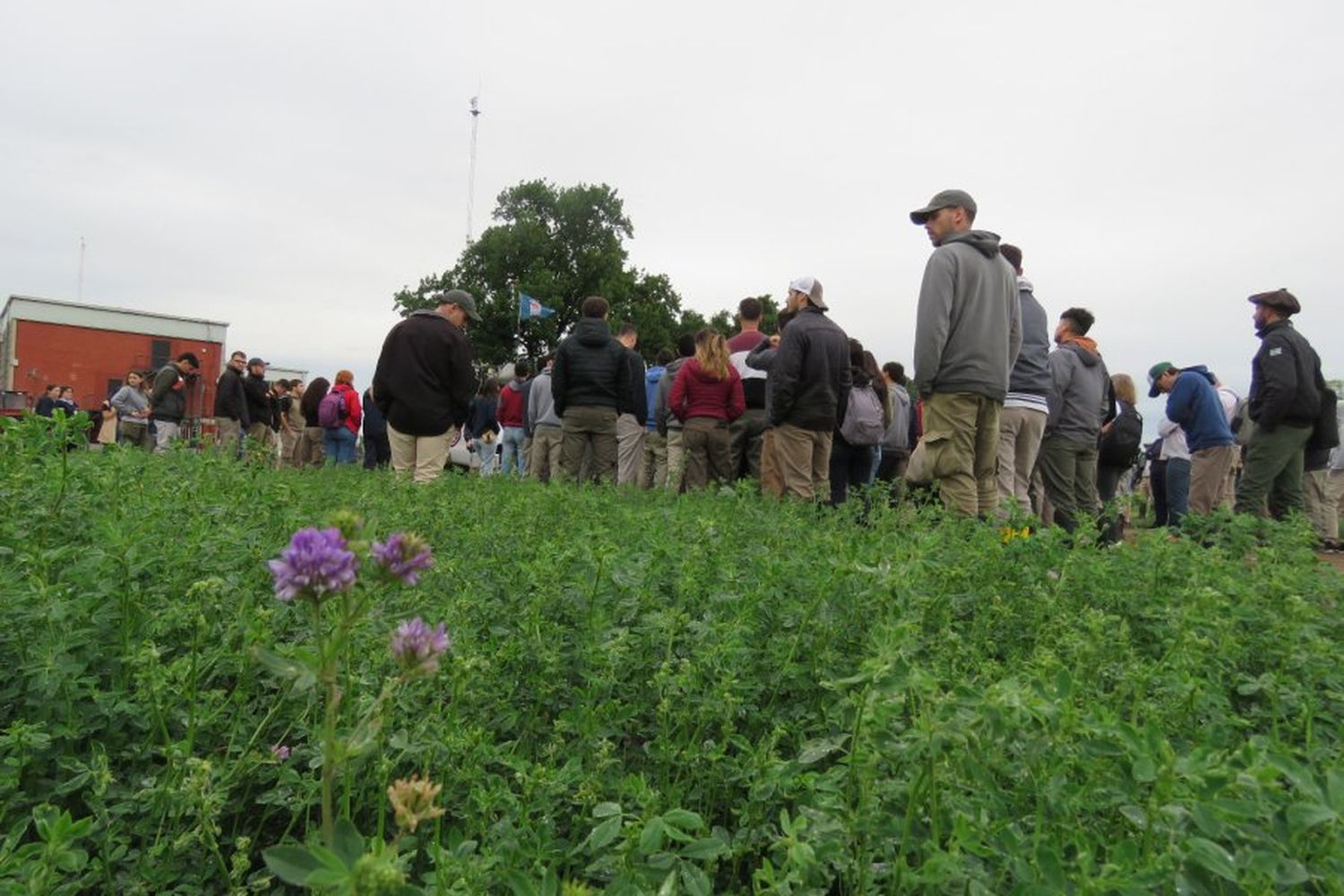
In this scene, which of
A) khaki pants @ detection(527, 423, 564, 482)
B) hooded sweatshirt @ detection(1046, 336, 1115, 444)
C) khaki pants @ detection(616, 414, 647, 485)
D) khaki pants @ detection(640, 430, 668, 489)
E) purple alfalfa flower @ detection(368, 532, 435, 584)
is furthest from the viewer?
khaki pants @ detection(616, 414, 647, 485)

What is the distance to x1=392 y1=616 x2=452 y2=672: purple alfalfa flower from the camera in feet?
Result: 3.82

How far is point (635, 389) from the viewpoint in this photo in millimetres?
8969

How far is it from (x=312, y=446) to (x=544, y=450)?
241 inches

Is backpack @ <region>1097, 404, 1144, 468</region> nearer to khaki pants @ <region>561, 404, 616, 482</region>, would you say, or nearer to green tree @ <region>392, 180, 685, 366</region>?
khaki pants @ <region>561, 404, 616, 482</region>

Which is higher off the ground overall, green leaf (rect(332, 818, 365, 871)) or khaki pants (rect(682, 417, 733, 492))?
khaki pants (rect(682, 417, 733, 492))

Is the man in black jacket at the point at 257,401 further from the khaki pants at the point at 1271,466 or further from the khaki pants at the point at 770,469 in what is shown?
the khaki pants at the point at 1271,466

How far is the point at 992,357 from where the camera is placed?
552 cm

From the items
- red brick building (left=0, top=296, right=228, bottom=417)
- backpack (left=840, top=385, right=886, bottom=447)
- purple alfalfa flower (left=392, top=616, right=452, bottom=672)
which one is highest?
red brick building (left=0, top=296, right=228, bottom=417)

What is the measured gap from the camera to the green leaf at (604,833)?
146cm

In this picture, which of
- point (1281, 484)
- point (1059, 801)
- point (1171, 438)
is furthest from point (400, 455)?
point (1171, 438)

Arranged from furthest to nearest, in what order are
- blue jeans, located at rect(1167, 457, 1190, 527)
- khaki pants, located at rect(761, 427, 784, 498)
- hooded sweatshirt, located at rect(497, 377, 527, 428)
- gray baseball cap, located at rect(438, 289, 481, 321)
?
hooded sweatshirt, located at rect(497, 377, 527, 428) < blue jeans, located at rect(1167, 457, 1190, 527) < gray baseball cap, located at rect(438, 289, 481, 321) < khaki pants, located at rect(761, 427, 784, 498)

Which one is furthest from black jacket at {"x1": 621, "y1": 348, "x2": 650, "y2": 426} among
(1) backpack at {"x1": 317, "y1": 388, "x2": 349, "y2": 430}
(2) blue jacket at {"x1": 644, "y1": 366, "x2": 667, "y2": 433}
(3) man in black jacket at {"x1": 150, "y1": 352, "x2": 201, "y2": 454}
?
(3) man in black jacket at {"x1": 150, "y1": 352, "x2": 201, "y2": 454}

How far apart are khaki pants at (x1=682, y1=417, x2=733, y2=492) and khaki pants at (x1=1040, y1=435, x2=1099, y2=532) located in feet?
9.20

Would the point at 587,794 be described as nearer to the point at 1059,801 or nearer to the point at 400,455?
the point at 1059,801
